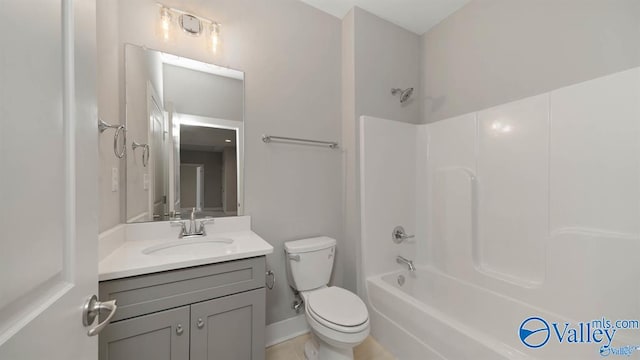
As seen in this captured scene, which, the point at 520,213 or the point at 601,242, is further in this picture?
the point at 520,213

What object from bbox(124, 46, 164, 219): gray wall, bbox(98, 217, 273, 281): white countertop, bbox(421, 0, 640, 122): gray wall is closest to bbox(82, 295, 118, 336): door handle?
bbox(98, 217, 273, 281): white countertop

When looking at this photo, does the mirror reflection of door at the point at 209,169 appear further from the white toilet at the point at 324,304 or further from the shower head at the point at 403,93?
the shower head at the point at 403,93

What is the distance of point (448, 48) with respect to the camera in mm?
2088

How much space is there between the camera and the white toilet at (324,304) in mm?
1270

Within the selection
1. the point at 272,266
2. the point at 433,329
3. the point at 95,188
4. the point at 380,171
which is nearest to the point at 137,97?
the point at 95,188

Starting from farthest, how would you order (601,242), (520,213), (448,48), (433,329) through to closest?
(448,48) → (520,213) → (433,329) → (601,242)

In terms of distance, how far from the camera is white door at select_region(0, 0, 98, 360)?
35cm

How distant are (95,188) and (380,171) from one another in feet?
5.77

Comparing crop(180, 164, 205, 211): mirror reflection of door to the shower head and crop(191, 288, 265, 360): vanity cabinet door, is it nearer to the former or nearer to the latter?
crop(191, 288, 265, 360): vanity cabinet door

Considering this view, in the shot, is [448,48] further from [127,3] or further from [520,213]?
[127,3]

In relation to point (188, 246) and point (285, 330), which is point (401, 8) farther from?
point (285, 330)

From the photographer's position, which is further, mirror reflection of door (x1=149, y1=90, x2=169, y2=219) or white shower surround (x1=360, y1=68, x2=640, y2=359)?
mirror reflection of door (x1=149, y1=90, x2=169, y2=219)

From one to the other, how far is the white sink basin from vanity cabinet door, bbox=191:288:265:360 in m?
0.28

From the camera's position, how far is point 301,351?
1.67 meters
